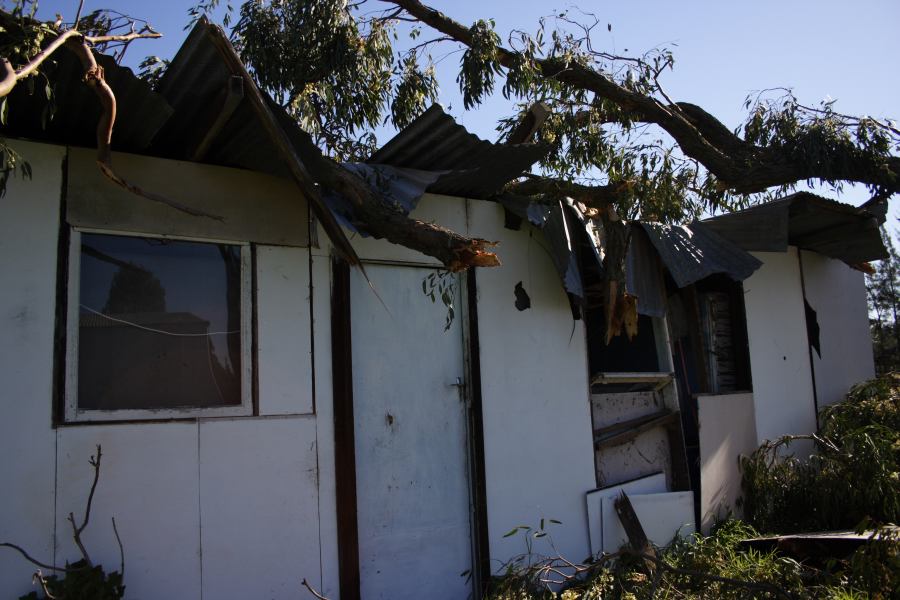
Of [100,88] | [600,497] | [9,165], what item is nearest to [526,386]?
[600,497]

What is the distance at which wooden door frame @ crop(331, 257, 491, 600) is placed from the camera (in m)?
5.02

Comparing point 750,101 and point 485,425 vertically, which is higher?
point 750,101

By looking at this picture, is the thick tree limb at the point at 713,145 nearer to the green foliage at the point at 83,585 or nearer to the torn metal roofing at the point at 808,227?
the torn metal roofing at the point at 808,227

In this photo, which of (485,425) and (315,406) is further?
(485,425)

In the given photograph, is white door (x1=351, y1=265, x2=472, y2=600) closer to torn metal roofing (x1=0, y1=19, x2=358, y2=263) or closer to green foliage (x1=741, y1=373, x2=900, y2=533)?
torn metal roofing (x1=0, y1=19, x2=358, y2=263)

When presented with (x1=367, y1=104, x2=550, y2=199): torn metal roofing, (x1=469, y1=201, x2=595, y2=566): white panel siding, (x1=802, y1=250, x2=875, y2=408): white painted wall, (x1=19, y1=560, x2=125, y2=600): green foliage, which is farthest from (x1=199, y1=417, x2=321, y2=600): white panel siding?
(x1=802, y1=250, x2=875, y2=408): white painted wall

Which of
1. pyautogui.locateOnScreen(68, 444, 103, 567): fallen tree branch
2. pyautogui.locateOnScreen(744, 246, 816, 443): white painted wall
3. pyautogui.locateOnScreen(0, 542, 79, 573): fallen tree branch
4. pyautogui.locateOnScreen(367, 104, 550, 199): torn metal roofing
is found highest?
pyautogui.locateOnScreen(367, 104, 550, 199): torn metal roofing

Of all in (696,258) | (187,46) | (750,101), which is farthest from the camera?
(750,101)

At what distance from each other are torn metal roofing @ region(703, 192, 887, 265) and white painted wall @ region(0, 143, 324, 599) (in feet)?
13.9

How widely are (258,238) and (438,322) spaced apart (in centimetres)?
146

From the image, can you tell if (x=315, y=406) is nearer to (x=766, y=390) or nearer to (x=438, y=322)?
(x=438, y=322)

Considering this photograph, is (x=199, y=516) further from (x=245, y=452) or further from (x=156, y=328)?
(x=156, y=328)

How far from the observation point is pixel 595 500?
6148 mm

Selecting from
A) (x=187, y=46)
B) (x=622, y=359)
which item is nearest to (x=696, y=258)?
(x=622, y=359)
